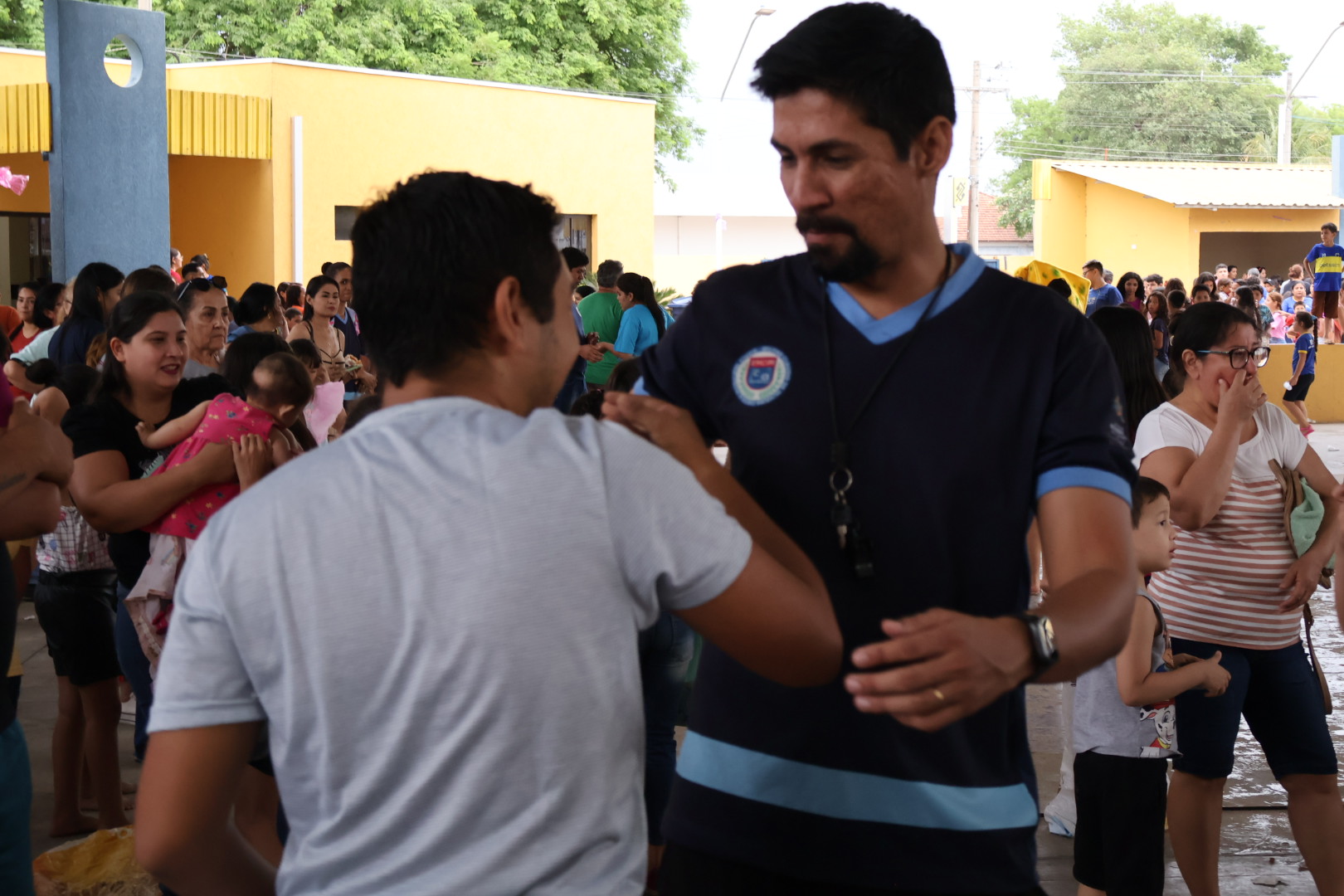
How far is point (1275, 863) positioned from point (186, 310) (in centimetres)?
478

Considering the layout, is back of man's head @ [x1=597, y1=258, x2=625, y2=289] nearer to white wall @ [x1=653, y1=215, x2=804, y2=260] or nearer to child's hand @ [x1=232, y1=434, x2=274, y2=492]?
child's hand @ [x1=232, y1=434, x2=274, y2=492]

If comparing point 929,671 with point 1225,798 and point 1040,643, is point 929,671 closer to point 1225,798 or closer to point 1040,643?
point 1040,643

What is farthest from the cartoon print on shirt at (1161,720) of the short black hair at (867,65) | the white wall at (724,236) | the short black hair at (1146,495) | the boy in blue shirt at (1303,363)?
the white wall at (724,236)

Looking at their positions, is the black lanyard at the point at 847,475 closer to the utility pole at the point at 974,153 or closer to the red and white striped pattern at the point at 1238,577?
the red and white striped pattern at the point at 1238,577

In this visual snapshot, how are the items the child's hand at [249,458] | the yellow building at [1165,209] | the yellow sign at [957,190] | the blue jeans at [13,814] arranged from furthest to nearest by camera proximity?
the yellow sign at [957,190], the yellow building at [1165,209], the child's hand at [249,458], the blue jeans at [13,814]

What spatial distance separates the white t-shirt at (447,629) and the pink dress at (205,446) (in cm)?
248

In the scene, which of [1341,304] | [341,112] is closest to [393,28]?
[341,112]

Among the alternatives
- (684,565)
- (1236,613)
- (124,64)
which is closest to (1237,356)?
(1236,613)

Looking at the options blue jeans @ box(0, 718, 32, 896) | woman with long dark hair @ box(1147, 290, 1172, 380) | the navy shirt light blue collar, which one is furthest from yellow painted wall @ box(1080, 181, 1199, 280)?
blue jeans @ box(0, 718, 32, 896)

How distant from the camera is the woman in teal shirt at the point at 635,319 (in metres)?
Answer: 10.2

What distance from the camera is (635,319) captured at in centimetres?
1023

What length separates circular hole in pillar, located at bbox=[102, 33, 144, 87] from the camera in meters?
13.4

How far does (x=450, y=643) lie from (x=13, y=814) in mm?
1469

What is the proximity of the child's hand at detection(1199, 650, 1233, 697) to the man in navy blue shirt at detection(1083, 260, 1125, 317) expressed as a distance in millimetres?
9705
